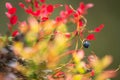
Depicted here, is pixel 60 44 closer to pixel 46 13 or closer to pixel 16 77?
pixel 16 77

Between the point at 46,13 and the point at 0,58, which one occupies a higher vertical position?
the point at 46,13

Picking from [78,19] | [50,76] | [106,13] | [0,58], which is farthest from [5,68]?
[106,13]

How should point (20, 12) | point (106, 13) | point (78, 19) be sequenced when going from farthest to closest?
1. point (106, 13)
2. point (20, 12)
3. point (78, 19)

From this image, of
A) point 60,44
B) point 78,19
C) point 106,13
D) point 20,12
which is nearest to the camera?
point 60,44

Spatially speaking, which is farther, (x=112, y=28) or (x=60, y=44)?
(x=112, y=28)

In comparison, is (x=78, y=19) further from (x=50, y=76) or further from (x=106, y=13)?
(x=106, y=13)

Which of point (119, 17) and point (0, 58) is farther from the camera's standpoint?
point (119, 17)

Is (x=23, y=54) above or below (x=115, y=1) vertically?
below

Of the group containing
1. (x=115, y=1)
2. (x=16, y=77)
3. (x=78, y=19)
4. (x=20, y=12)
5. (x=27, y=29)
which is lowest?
(x=16, y=77)

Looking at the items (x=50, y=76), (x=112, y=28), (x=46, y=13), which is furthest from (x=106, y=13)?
(x=50, y=76)
